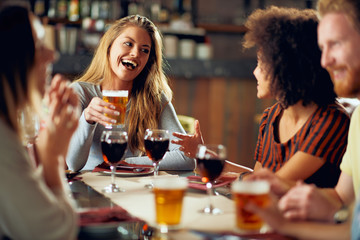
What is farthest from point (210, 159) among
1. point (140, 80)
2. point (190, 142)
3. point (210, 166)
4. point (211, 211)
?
point (140, 80)

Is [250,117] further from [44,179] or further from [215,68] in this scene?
[44,179]

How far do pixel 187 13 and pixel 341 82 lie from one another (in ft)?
14.0

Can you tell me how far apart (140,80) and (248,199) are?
167 centimetres

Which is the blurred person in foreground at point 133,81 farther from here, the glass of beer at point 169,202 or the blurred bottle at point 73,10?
the blurred bottle at point 73,10

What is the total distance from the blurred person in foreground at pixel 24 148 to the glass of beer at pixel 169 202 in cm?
21

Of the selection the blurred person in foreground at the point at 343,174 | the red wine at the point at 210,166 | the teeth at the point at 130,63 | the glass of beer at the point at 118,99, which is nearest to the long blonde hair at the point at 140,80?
the teeth at the point at 130,63

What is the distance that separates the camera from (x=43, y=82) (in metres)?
1.15

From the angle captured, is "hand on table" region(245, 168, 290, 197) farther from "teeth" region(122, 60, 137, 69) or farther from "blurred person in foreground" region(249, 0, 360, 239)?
"teeth" region(122, 60, 137, 69)

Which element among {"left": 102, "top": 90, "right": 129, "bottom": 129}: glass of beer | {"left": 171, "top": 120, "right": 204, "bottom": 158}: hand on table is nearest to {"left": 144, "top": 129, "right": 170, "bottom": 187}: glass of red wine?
{"left": 171, "top": 120, "right": 204, "bottom": 158}: hand on table

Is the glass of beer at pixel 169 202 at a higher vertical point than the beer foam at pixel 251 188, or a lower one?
lower

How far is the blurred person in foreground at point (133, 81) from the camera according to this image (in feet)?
7.52

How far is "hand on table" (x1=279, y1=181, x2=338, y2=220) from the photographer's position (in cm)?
110

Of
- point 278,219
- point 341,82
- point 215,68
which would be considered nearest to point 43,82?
point 278,219

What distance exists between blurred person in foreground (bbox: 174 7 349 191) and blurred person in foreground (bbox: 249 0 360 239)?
175 millimetres
